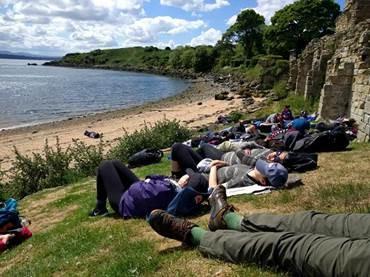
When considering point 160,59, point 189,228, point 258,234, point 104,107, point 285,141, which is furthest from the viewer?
point 160,59

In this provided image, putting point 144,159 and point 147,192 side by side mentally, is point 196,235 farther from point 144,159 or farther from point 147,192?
point 144,159

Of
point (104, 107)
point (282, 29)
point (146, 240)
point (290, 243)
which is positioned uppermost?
point (282, 29)

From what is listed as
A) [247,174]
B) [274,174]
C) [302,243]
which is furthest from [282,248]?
[247,174]

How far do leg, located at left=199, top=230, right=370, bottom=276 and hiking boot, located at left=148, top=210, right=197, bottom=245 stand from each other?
315 mm

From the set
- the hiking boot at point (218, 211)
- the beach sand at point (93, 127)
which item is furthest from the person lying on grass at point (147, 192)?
the beach sand at point (93, 127)

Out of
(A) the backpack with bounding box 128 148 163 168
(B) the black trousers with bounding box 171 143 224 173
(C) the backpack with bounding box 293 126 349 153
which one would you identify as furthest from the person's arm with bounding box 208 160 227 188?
(A) the backpack with bounding box 128 148 163 168

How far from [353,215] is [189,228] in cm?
183

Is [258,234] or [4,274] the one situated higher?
[258,234]

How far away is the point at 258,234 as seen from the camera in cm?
432

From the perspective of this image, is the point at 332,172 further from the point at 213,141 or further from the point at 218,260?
the point at 213,141

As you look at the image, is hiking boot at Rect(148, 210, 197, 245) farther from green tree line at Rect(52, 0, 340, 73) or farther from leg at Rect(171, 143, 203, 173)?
green tree line at Rect(52, 0, 340, 73)

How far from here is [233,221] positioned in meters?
4.98

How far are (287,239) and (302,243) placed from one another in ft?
0.56

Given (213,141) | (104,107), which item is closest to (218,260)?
(213,141)
